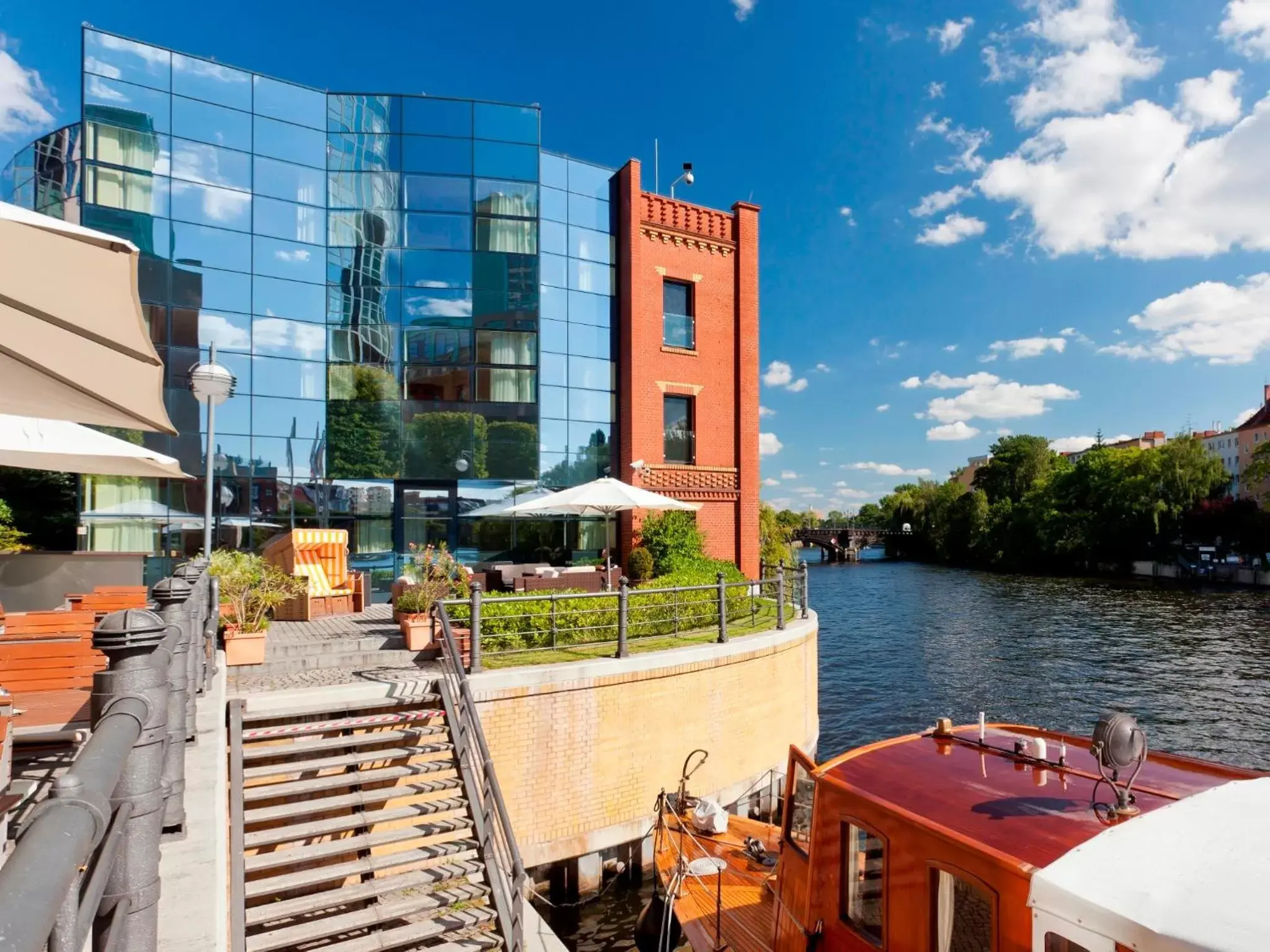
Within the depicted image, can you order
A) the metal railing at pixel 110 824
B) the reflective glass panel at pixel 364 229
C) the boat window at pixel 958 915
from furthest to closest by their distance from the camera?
the reflective glass panel at pixel 364 229
the boat window at pixel 958 915
the metal railing at pixel 110 824

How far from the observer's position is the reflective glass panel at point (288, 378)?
18.5 meters

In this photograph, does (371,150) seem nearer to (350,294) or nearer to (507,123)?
(507,123)

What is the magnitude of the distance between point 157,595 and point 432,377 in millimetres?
15324

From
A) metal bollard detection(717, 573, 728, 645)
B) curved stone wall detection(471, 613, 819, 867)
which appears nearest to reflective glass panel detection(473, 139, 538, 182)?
metal bollard detection(717, 573, 728, 645)

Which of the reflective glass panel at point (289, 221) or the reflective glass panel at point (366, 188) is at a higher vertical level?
the reflective glass panel at point (366, 188)

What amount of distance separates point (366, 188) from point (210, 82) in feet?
14.3

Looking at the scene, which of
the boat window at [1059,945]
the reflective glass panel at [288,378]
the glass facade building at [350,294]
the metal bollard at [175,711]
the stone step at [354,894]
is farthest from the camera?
the reflective glass panel at [288,378]

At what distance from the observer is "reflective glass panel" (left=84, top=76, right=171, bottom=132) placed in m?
17.0

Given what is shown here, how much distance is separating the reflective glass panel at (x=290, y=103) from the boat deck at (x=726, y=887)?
19.7 m

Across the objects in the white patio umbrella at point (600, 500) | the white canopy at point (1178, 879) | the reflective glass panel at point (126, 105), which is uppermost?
the reflective glass panel at point (126, 105)

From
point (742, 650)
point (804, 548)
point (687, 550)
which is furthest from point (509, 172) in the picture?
point (804, 548)

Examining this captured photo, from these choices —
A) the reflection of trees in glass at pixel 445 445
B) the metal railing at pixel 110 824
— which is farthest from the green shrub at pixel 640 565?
the metal railing at pixel 110 824

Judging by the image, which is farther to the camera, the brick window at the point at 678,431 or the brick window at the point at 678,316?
the brick window at the point at 678,316

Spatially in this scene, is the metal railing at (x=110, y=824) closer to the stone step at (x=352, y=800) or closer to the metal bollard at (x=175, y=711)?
the metal bollard at (x=175, y=711)
